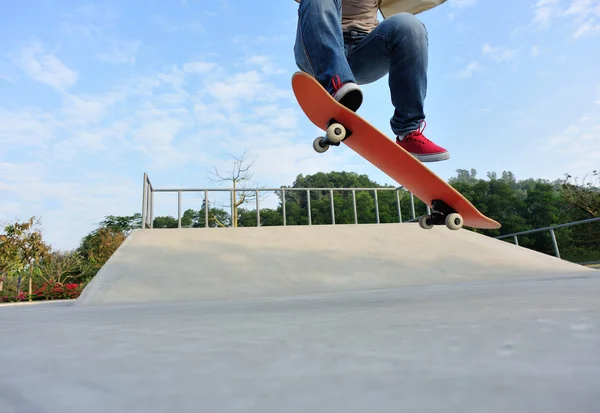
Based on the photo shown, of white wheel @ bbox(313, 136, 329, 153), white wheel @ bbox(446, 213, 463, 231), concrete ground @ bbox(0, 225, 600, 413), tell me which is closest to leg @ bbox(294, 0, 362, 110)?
white wheel @ bbox(313, 136, 329, 153)

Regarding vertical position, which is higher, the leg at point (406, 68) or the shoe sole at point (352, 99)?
the leg at point (406, 68)

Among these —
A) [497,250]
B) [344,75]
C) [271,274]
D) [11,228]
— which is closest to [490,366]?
[344,75]

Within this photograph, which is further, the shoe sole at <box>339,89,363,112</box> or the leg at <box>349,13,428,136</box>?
the leg at <box>349,13,428,136</box>

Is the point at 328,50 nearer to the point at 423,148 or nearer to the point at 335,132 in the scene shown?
the point at 335,132

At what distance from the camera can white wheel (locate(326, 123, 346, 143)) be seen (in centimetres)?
182

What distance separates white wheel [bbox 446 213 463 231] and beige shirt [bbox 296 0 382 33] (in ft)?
4.01

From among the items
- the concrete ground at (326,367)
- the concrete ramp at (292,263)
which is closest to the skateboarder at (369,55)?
the concrete ramp at (292,263)

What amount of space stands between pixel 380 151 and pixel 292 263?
1.65 metres

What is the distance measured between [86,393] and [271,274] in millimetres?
2762

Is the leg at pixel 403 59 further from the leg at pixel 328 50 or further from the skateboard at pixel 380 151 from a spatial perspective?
the leg at pixel 328 50

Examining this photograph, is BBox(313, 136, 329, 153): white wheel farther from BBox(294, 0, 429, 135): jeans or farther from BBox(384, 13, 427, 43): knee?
BBox(384, 13, 427, 43): knee

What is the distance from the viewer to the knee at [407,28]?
75.5 inches

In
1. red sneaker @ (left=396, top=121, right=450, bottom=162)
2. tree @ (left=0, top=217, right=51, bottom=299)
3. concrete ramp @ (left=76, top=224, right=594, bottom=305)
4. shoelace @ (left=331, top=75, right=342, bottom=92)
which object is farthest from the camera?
tree @ (left=0, top=217, right=51, bottom=299)

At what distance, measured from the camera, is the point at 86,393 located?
273 millimetres
